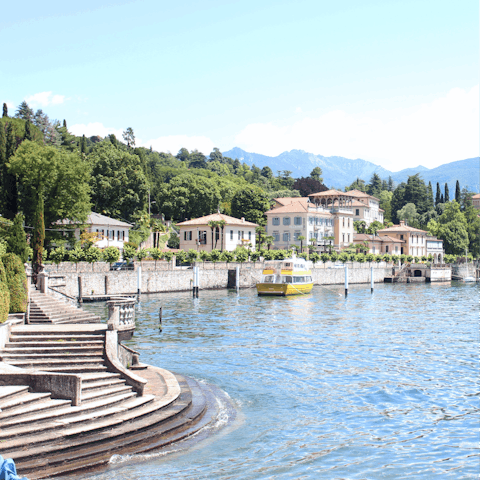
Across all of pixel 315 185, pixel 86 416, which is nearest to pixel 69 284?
pixel 86 416

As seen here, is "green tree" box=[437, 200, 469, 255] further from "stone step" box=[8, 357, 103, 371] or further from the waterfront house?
"stone step" box=[8, 357, 103, 371]

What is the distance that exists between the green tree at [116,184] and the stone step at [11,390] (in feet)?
261

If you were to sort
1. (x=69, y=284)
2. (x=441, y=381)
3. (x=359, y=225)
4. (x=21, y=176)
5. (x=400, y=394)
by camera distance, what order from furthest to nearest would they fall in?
(x=359, y=225), (x=21, y=176), (x=69, y=284), (x=441, y=381), (x=400, y=394)

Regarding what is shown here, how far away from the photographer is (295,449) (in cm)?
1580

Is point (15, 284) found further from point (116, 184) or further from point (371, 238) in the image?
point (371, 238)

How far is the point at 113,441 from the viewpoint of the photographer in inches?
550

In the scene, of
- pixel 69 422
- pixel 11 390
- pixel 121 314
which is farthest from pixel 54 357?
pixel 69 422

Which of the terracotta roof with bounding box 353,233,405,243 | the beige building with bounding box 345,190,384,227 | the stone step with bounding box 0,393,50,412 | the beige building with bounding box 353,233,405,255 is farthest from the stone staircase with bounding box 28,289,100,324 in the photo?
the beige building with bounding box 345,190,384,227

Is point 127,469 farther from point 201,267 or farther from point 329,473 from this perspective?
point 201,267

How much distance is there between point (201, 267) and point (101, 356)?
58489 millimetres

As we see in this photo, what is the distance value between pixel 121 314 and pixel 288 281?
163 ft

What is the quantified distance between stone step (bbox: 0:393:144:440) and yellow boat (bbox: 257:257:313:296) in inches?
2090

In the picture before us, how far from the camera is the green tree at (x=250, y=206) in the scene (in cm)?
11569

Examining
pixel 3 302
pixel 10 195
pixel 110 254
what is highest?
pixel 10 195
